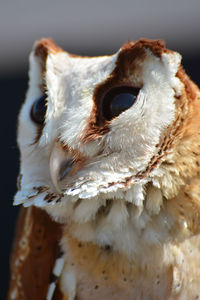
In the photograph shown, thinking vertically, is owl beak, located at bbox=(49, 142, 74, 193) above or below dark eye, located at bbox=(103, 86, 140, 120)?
below

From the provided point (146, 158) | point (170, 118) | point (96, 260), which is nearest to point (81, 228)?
point (96, 260)

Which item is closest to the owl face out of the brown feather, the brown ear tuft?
the brown ear tuft

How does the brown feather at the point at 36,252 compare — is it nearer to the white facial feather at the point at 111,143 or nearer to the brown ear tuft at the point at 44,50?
the white facial feather at the point at 111,143

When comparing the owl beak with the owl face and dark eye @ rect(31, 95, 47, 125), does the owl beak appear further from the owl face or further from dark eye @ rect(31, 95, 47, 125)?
dark eye @ rect(31, 95, 47, 125)

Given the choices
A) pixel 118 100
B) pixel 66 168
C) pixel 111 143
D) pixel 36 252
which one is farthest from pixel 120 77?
pixel 36 252

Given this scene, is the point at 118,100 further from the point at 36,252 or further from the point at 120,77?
the point at 36,252

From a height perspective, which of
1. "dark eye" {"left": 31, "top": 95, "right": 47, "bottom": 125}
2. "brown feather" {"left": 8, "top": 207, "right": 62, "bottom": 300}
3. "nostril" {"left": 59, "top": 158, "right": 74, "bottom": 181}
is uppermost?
"dark eye" {"left": 31, "top": 95, "right": 47, "bottom": 125}

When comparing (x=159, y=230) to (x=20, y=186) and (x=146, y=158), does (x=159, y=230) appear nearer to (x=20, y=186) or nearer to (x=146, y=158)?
(x=146, y=158)
